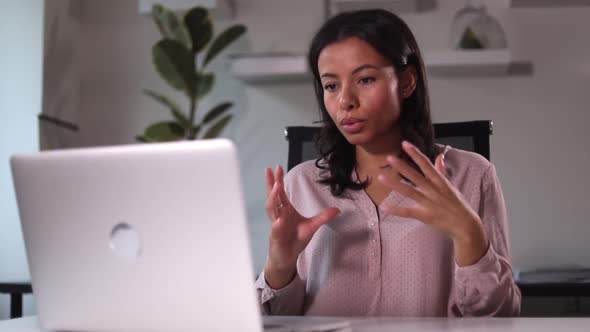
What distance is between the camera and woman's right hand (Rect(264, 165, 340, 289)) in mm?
1136

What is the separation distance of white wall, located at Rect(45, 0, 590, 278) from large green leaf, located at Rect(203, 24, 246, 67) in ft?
0.86

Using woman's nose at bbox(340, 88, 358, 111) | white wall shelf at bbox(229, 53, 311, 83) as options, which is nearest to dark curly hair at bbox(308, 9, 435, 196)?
woman's nose at bbox(340, 88, 358, 111)

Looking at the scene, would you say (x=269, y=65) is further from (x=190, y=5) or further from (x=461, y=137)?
(x=461, y=137)

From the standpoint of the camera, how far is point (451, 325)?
3.45 feet

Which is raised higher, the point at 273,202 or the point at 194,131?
the point at 194,131

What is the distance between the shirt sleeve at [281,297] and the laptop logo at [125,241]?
508 mm

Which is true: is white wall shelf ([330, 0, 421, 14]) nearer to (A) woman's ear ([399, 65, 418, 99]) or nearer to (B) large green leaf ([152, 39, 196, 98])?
(B) large green leaf ([152, 39, 196, 98])

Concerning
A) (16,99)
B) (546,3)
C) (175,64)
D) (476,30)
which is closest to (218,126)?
(175,64)

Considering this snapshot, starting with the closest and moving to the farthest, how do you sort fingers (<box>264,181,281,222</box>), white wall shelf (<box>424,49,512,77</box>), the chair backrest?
fingers (<box>264,181,281,222</box>) → the chair backrest → white wall shelf (<box>424,49,512,77</box>)

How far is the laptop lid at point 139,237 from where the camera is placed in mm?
760

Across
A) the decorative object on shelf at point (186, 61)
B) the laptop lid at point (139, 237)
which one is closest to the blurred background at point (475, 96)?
the decorative object on shelf at point (186, 61)

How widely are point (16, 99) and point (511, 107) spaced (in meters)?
2.05

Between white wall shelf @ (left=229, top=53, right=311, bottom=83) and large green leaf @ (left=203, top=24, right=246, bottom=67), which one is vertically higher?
large green leaf @ (left=203, top=24, right=246, bottom=67)

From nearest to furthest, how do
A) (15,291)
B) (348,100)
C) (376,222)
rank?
(348,100) → (376,222) → (15,291)
